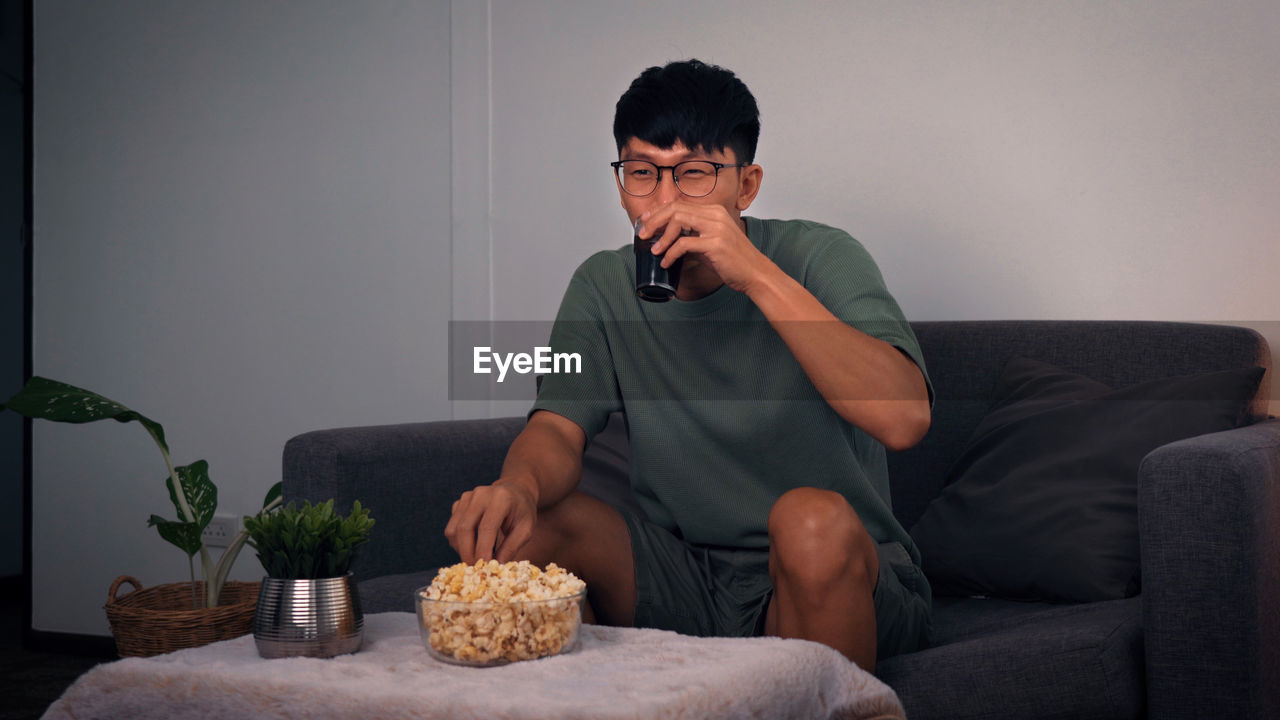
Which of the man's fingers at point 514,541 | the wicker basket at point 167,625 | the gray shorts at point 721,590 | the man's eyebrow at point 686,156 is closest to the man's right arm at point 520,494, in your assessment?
the man's fingers at point 514,541

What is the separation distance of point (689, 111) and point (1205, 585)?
0.86 meters

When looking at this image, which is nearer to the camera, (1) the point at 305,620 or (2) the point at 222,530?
(1) the point at 305,620

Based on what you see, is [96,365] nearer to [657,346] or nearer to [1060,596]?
[657,346]

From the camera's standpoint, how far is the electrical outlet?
2.91 meters

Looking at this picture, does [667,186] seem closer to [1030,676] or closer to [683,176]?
[683,176]

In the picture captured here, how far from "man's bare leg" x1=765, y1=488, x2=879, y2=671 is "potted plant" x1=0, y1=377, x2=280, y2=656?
118 centimetres

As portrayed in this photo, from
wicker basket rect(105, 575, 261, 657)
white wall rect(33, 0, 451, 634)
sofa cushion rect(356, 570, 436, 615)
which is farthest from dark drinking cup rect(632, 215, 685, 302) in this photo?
white wall rect(33, 0, 451, 634)

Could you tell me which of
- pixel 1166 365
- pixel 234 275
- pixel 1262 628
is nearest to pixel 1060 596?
pixel 1262 628

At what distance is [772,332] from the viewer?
5.01 ft

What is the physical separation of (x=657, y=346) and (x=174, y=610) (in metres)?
1.16

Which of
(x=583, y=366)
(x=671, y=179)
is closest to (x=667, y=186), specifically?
(x=671, y=179)

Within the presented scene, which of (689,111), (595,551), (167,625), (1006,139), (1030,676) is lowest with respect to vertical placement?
(167,625)

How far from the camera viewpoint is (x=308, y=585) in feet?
2.97
